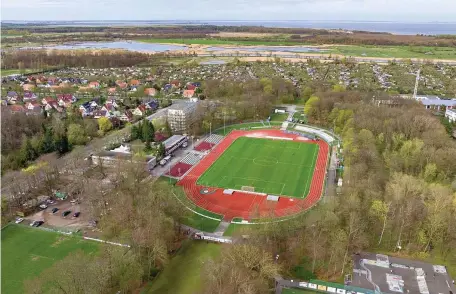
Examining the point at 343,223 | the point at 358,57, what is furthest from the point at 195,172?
the point at 358,57

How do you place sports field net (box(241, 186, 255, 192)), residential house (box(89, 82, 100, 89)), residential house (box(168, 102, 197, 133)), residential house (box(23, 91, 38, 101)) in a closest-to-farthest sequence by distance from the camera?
sports field net (box(241, 186, 255, 192)), residential house (box(168, 102, 197, 133)), residential house (box(23, 91, 38, 101)), residential house (box(89, 82, 100, 89))

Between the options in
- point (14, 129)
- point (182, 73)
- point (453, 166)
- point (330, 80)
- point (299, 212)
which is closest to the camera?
point (299, 212)

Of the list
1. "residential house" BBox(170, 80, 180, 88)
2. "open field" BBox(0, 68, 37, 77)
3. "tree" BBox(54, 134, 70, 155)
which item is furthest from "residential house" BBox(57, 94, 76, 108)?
"open field" BBox(0, 68, 37, 77)

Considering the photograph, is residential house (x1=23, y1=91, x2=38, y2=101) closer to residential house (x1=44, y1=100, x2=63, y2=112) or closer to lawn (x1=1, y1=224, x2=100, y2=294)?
residential house (x1=44, y1=100, x2=63, y2=112)

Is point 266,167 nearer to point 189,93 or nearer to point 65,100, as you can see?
point 189,93

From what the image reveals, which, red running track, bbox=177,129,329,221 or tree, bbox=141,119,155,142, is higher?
tree, bbox=141,119,155,142

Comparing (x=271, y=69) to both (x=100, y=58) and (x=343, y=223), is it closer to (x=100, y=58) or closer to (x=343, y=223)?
(x=100, y=58)
